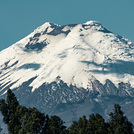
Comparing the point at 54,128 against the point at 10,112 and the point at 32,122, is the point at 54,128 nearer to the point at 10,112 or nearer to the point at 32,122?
the point at 32,122

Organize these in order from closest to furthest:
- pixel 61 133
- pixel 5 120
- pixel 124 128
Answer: pixel 124 128
pixel 61 133
pixel 5 120

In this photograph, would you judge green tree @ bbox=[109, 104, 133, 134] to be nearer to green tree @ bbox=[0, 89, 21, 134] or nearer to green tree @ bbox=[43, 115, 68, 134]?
green tree @ bbox=[43, 115, 68, 134]

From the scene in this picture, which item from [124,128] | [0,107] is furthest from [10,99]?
[124,128]

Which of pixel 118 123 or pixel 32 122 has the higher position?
pixel 118 123

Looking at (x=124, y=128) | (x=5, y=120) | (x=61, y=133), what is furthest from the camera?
(x=5, y=120)

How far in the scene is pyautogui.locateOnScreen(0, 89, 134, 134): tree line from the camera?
126438 millimetres

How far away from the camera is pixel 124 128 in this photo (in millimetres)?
122688

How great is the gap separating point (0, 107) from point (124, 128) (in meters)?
39.8

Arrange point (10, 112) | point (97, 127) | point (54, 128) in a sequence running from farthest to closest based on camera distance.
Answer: point (10, 112) → point (54, 128) → point (97, 127)

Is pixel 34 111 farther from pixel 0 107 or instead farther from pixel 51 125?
pixel 0 107

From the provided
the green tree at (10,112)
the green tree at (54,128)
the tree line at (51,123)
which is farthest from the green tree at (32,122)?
the green tree at (10,112)

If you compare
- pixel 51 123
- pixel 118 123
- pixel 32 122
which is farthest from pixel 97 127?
pixel 32 122

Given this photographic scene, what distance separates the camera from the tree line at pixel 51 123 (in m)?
126

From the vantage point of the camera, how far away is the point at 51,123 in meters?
135
